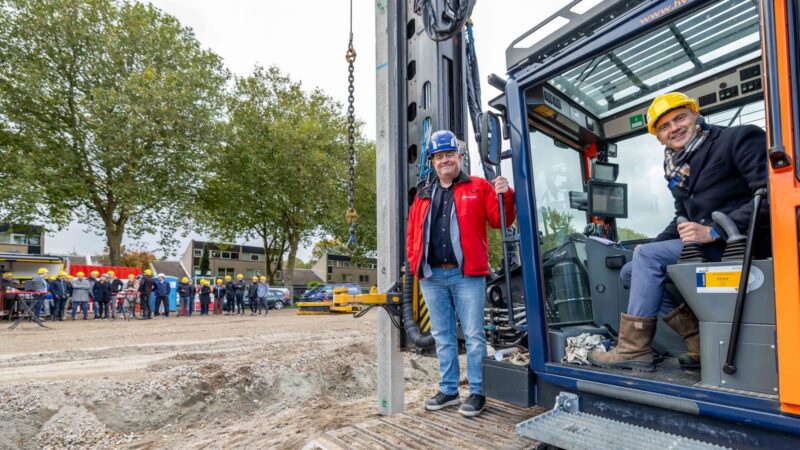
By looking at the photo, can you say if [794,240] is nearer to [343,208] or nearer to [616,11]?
[616,11]

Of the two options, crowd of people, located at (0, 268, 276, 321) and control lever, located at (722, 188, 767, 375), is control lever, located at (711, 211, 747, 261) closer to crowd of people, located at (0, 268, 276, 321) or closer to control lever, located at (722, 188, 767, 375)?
control lever, located at (722, 188, 767, 375)

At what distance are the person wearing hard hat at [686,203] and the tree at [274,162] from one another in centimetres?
2441

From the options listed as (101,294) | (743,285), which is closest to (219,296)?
(101,294)

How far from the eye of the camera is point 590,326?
3002 mm

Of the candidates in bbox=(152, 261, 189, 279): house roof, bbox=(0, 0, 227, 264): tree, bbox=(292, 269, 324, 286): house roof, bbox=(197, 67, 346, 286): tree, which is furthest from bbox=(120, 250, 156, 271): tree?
bbox=(0, 0, 227, 264): tree

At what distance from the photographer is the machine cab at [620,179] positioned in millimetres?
1930

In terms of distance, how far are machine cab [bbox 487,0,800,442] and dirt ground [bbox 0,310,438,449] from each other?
7.80ft

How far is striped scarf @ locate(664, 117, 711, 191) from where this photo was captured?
2.27 m

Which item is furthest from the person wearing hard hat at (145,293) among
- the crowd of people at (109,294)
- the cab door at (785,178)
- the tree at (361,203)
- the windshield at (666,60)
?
the cab door at (785,178)

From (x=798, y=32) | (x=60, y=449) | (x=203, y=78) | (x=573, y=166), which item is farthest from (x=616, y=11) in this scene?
(x=203, y=78)

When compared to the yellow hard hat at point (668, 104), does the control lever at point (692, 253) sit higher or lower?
lower

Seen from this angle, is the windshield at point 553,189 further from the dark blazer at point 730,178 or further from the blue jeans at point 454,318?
the dark blazer at point 730,178

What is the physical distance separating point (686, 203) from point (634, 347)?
2.48 feet

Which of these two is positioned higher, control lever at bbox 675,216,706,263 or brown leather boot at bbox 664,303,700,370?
control lever at bbox 675,216,706,263
